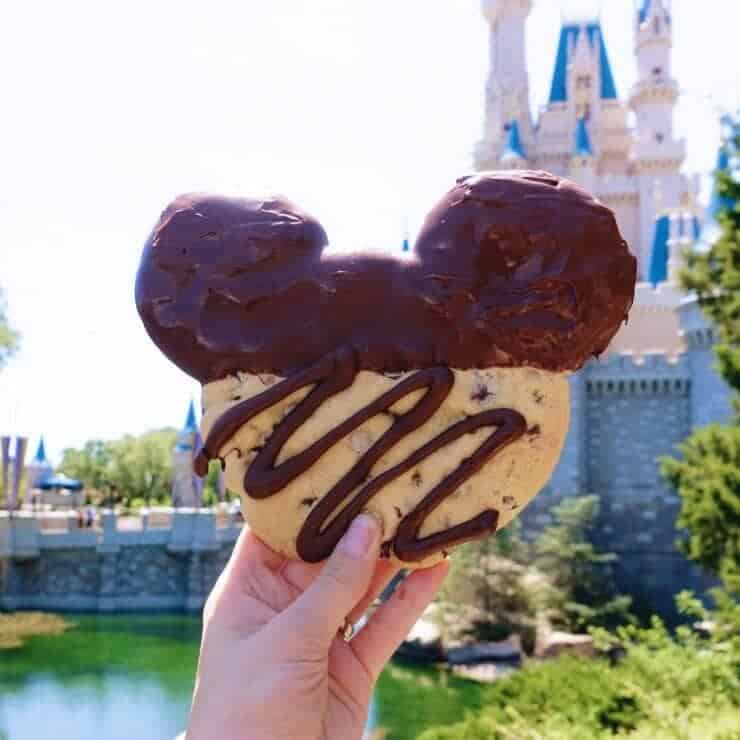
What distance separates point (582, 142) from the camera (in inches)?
1004

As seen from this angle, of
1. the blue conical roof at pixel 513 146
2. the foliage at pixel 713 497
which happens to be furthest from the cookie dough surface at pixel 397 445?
the blue conical roof at pixel 513 146

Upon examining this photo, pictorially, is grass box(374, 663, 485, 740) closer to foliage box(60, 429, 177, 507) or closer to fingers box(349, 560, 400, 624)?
fingers box(349, 560, 400, 624)

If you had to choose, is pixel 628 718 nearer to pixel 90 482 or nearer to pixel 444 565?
pixel 444 565

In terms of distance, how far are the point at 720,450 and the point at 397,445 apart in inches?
291

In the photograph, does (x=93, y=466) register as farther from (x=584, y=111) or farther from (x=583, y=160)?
A: (x=584, y=111)

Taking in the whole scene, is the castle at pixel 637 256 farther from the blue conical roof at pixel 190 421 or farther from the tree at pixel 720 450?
the blue conical roof at pixel 190 421

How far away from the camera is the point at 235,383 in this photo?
213 centimetres

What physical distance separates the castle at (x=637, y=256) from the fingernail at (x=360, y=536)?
35.0 ft

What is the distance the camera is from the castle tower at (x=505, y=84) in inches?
1035

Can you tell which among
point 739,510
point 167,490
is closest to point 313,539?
point 739,510

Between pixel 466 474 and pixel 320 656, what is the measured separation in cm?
53

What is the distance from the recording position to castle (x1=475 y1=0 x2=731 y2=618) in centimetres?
1845

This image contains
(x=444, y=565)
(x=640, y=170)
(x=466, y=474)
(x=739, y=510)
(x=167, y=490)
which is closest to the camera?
(x=466, y=474)

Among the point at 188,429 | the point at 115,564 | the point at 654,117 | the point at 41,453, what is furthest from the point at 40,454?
the point at 654,117
